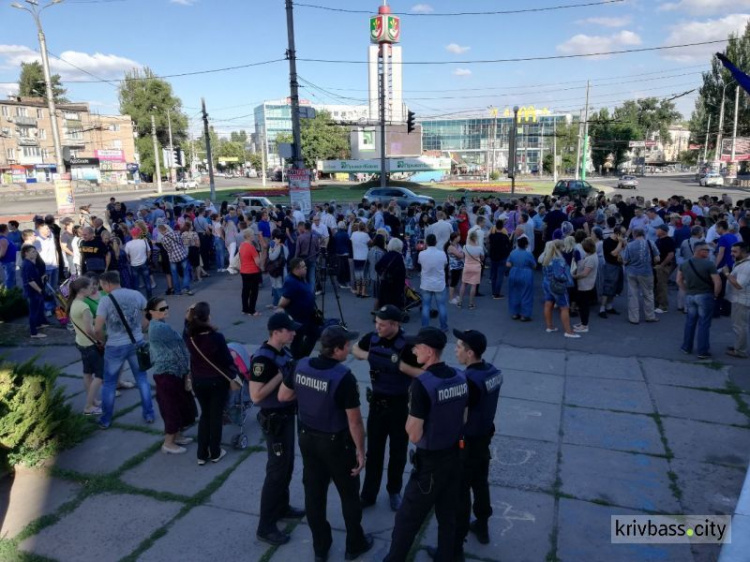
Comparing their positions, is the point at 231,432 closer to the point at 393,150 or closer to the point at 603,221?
the point at 603,221

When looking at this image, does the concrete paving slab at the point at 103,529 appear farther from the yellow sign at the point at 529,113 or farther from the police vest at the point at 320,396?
the yellow sign at the point at 529,113

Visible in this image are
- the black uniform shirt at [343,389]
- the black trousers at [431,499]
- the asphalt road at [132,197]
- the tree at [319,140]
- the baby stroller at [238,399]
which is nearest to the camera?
the black trousers at [431,499]

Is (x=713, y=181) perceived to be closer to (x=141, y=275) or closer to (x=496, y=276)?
(x=496, y=276)

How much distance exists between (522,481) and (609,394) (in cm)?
254

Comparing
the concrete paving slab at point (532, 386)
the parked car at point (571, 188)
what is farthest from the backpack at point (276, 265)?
the parked car at point (571, 188)

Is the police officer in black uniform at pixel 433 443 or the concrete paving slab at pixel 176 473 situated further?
the concrete paving slab at pixel 176 473

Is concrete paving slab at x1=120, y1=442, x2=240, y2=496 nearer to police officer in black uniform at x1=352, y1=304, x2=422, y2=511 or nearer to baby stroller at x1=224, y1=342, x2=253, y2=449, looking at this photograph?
baby stroller at x1=224, y1=342, x2=253, y2=449

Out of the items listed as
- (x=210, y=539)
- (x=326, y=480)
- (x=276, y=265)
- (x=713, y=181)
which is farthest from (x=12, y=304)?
(x=713, y=181)

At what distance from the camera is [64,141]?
7144 cm

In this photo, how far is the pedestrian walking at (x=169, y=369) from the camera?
199 inches

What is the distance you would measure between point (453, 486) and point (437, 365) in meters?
0.86

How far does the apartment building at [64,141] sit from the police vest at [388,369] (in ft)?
252

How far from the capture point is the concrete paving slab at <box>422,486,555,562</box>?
3.83 m

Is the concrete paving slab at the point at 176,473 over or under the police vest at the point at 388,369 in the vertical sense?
under
